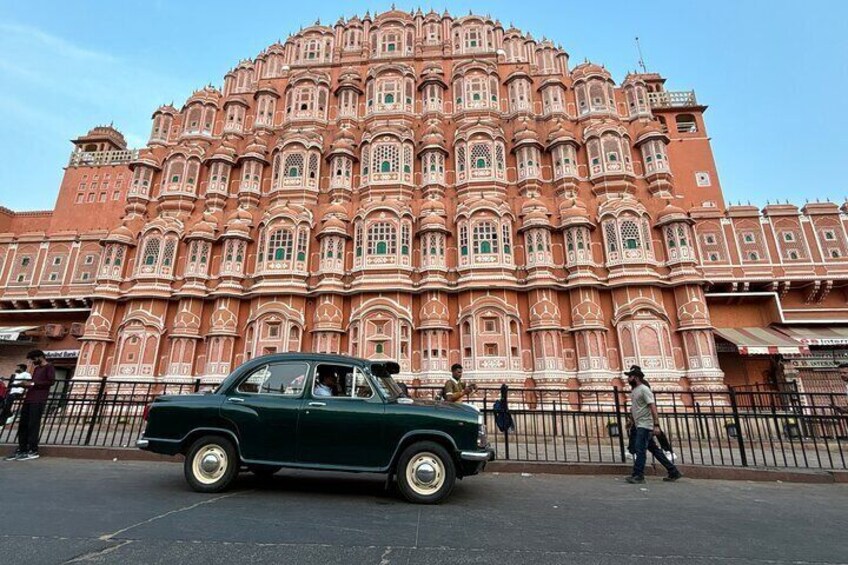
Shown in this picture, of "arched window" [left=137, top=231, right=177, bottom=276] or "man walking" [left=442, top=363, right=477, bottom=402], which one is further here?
"arched window" [left=137, top=231, right=177, bottom=276]

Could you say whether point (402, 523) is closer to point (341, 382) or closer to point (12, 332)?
point (341, 382)

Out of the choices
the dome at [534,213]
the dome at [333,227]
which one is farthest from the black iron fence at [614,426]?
the dome at [333,227]

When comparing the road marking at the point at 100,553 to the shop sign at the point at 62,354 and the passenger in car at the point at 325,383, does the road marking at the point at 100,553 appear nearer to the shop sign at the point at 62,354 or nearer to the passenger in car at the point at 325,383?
the passenger in car at the point at 325,383

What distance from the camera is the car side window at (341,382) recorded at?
5.96 metres

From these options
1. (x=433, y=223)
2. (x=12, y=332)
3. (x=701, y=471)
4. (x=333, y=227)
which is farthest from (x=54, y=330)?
(x=701, y=471)

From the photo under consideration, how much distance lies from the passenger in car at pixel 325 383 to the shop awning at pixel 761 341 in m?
18.6

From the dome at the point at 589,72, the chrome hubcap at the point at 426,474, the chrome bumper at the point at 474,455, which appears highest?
the dome at the point at 589,72

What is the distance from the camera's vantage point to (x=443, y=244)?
67.5ft

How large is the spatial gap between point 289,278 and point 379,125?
32.3 feet

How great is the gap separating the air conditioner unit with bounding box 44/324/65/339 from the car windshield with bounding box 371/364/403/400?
26.1m

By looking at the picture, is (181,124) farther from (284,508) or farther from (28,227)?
(284,508)

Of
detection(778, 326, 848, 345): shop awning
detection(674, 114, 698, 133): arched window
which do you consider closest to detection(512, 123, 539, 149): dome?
detection(674, 114, 698, 133): arched window

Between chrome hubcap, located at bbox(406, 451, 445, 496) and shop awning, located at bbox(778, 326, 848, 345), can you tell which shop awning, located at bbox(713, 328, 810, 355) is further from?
chrome hubcap, located at bbox(406, 451, 445, 496)

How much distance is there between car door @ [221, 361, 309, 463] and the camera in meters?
5.79
